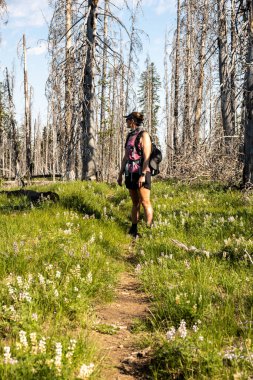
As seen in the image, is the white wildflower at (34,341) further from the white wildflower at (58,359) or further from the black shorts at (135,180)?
the black shorts at (135,180)

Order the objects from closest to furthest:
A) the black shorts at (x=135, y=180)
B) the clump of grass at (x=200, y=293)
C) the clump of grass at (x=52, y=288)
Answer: the clump of grass at (x=52, y=288), the clump of grass at (x=200, y=293), the black shorts at (x=135, y=180)

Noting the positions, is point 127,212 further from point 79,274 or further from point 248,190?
point 79,274

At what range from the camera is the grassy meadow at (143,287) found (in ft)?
8.82

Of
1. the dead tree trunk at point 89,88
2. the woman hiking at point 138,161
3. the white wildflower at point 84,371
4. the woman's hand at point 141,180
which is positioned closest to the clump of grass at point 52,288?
the white wildflower at point 84,371

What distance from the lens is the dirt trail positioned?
2969 mm

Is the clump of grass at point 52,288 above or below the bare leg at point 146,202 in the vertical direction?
below

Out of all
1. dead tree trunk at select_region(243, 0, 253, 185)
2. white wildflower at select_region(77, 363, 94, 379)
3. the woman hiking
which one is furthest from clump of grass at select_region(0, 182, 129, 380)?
dead tree trunk at select_region(243, 0, 253, 185)

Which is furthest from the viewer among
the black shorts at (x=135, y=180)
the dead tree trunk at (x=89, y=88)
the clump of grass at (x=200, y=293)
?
the dead tree trunk at (x=89, y=88)

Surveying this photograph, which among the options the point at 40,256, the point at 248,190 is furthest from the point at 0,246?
the point at 248,190

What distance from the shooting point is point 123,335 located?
143 inches

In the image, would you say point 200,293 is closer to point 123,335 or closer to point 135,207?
point 123,335

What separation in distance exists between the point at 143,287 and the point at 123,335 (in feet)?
3.66

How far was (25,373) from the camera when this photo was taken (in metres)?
2.40

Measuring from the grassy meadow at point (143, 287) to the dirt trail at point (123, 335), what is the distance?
0.10 m
